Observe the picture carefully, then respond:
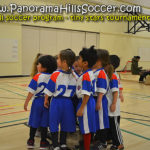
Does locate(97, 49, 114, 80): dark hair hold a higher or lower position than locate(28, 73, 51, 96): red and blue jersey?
higher

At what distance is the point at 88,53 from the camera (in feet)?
7.06

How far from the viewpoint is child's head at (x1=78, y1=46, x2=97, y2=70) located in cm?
215

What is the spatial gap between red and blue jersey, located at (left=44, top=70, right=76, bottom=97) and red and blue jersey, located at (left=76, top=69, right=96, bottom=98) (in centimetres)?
11

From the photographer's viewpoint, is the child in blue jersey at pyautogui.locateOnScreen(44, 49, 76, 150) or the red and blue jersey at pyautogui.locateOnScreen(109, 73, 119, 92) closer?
the child in blue jersey at pyautogui.locateOnScreen(44, 49, 76, 150)

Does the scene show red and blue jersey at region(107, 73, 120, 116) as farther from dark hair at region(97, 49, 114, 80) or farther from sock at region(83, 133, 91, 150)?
sock at region(83, 133, 91, 150)

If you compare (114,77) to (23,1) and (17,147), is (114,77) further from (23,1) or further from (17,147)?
(23,1)

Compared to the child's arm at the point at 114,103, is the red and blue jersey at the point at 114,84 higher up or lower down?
higher up

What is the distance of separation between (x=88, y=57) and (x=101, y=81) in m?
0.34

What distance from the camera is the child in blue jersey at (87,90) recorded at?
2.12m

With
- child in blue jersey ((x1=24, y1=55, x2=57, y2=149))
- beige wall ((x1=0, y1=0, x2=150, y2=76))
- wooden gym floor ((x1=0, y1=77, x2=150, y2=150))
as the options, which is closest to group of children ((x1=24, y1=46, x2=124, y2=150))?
child in blue jersey ((x1=24, y1=55, x2=57, y2=149))

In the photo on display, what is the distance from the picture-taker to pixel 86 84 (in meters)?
2.11

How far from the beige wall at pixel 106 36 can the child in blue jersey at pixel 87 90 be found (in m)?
8.11

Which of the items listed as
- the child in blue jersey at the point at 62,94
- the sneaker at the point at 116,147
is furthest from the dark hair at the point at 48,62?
the sneaker at the point at 116,147

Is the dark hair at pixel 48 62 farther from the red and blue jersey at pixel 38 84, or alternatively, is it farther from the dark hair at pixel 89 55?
the dark hair at pixel 89 55
